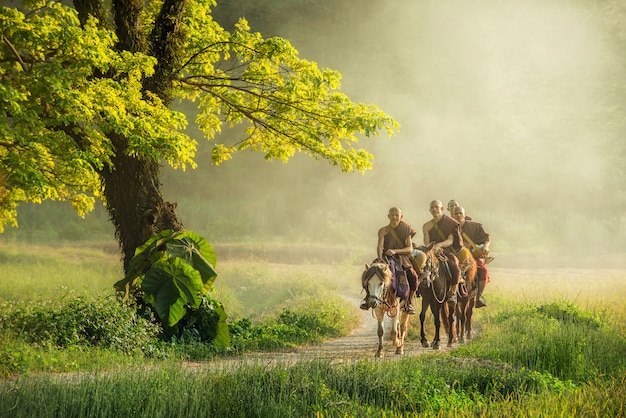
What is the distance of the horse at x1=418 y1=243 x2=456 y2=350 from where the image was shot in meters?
12.8

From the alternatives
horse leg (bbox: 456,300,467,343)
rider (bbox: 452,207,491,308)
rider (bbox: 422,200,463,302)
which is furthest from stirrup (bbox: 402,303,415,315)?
rider (bbox: 452,207,491,308)

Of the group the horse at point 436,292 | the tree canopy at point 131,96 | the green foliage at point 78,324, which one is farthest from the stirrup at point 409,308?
the green foliage at point 78,324

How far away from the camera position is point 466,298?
14148 millimetres

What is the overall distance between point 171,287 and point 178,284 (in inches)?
5.5

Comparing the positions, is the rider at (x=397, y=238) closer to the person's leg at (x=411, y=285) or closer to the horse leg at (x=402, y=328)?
the person's leg at (x=411, y=285)

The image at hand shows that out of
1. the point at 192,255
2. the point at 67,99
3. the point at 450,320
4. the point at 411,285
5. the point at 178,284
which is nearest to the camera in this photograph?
the point at 67,99

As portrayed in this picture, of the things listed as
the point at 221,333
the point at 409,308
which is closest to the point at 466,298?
the point at 409,308

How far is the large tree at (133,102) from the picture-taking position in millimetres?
11766

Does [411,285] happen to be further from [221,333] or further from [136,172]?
[136,172]

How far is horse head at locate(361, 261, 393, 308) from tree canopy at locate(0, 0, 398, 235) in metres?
4.28

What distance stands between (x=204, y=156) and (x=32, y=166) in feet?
108

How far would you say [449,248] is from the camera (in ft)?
44.2

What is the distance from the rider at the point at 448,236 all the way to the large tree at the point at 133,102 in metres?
2.89

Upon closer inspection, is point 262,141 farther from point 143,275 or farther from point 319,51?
point 319,51
